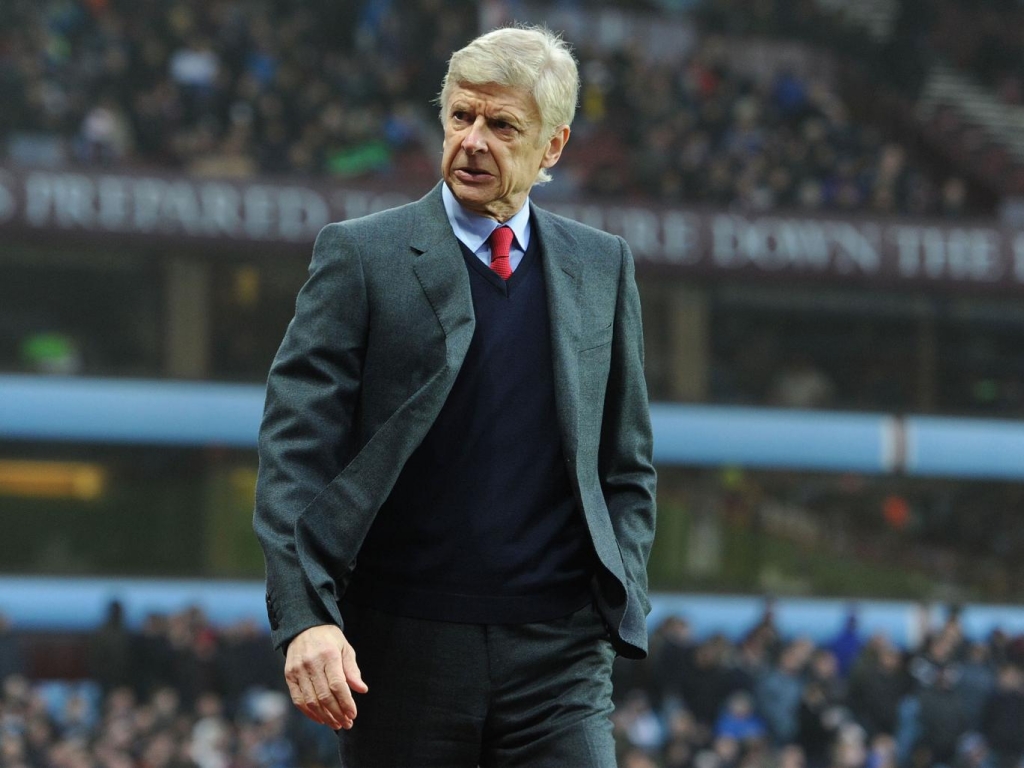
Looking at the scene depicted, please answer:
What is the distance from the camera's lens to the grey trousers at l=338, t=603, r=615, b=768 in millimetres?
3182

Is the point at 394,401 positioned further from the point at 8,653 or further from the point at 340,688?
the point at 8,653

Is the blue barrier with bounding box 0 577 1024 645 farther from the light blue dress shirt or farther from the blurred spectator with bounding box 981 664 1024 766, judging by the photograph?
the light blue dress shirt

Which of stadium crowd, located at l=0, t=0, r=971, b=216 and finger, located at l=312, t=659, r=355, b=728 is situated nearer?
finger, located at l=312, t=659, r=355, b=728

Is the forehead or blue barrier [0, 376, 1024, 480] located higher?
the forehead

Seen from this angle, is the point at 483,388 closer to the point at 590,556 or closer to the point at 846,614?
the point at 590,556

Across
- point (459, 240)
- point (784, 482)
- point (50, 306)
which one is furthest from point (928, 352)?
point (459, 240)

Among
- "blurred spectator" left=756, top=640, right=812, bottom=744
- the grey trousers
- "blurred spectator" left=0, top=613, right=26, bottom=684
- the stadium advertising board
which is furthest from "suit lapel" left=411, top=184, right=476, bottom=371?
the stadium advertising board

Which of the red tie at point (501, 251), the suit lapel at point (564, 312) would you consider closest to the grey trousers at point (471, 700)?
the suit lapel at point (564, 312)

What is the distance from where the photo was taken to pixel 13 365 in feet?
62.0

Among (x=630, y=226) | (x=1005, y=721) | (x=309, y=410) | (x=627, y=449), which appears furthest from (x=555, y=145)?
(x=630, y=226)

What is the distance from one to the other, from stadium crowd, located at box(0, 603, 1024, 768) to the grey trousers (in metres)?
12.0

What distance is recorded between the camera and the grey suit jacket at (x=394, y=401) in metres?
3.12

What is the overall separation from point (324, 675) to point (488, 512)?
44 cm

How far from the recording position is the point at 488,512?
321 cm
